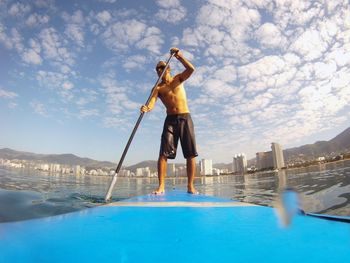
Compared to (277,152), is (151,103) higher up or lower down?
lower down

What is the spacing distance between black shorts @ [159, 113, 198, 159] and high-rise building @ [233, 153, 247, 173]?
56.8 m

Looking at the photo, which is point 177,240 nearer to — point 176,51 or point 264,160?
point 176,51

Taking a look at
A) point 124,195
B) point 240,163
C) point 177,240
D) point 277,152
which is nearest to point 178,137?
point 124,195

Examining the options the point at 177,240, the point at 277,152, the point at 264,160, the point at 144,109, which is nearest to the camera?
the point at 177,240

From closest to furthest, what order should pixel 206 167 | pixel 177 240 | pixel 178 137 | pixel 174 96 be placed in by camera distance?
pixel 177 240 < pixel 178 137 < pixel 174 96 < pixel 206 167

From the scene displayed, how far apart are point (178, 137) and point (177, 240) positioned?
3.41 m

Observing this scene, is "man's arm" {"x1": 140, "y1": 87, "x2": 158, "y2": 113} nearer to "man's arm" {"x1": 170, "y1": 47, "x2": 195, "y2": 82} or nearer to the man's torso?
the man's torso

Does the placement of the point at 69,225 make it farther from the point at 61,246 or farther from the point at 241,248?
the point at 241,248

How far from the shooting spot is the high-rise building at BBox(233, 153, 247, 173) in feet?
193

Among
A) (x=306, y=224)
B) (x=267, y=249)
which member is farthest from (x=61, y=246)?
(x=306, y=224)

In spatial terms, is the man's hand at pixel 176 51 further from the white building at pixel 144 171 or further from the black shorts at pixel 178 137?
the white building at pixel 144 171

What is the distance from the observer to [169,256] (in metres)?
0.93

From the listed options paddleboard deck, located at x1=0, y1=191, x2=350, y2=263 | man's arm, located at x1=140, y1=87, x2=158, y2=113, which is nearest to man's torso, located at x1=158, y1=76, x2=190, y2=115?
man's arm, located at x1=140, y1=87, x2=158, y2=113

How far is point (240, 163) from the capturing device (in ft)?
197
